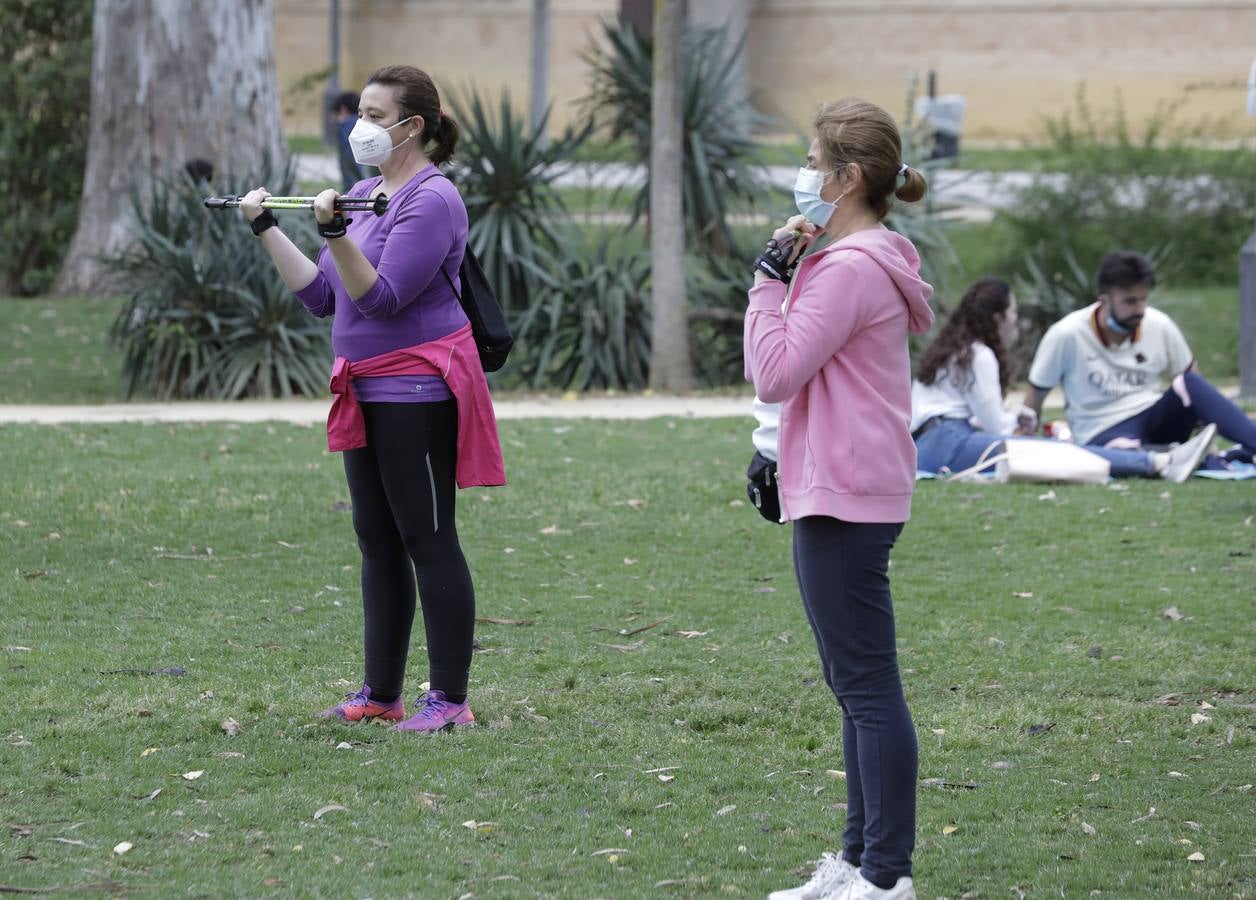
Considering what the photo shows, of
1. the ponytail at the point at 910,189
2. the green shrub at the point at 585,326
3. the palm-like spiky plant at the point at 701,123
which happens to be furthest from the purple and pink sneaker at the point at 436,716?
the palm-like spiky plant at the point at 701,123

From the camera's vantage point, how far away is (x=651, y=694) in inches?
211

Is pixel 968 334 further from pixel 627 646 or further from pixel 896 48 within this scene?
pixel 896 48

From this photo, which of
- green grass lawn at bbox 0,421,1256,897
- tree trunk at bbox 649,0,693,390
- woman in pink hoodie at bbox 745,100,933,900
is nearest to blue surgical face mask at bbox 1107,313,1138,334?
green grass lawn at bbox 0,421,1256,897

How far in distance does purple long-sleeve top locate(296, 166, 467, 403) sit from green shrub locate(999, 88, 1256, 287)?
1379 cm

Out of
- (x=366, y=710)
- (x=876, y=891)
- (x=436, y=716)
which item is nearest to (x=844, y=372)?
(x=876, y=891)

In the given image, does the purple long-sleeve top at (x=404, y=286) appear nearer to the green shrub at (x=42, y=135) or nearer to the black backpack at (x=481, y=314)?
the black backpack at (x=481, y=314)

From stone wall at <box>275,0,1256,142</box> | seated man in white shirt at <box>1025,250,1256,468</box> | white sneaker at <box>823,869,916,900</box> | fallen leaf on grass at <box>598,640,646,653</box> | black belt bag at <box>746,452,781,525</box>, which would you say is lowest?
fallen leaf on grass at <box>598,640,646,653</box>

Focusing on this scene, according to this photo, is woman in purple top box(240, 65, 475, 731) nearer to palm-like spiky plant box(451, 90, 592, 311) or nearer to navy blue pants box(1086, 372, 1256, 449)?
navy blue pants box(1086, 372, 1256, 449)

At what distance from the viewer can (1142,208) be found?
18500 millimetres

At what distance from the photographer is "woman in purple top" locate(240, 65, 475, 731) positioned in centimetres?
451

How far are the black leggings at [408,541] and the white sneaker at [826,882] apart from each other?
1470 mm

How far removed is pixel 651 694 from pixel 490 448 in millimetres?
1067

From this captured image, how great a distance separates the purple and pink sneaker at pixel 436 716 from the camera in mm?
4836

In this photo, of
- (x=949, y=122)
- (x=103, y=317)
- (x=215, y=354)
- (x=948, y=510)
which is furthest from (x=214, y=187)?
(x=949, y=122)
